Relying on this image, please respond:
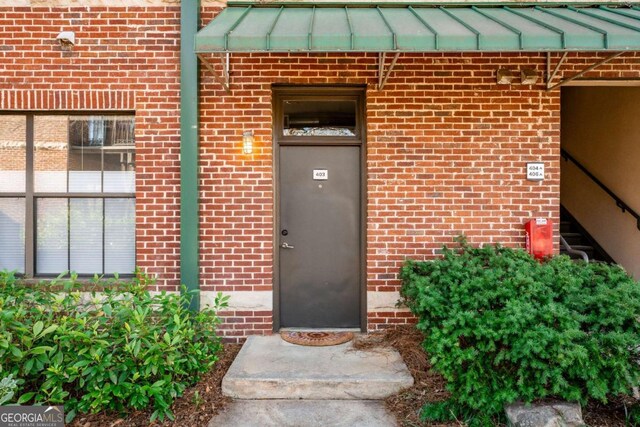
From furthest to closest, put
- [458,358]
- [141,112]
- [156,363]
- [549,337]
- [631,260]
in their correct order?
[631,260]
[141,112]
[156,363]
[458,358]
[549,337]

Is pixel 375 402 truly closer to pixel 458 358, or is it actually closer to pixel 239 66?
pixel 458 358

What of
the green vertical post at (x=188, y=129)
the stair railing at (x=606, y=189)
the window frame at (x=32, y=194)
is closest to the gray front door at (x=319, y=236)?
the green vertical post at (x=188, y=129)

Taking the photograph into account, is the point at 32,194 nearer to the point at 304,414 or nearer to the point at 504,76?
the point at 304,414

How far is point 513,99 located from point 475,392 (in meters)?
3.47

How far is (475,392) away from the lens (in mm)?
3316

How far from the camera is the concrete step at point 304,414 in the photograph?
139 inches

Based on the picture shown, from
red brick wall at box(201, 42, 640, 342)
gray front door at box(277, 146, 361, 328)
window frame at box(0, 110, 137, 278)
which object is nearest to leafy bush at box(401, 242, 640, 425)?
red brick wall at box(201, 42, 640, 342)

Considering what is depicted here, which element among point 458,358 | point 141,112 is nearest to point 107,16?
point 141,112

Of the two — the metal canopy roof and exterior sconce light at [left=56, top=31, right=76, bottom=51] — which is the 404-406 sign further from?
exterior sconce light at [left=56, top=31, right=76, bottom=51]

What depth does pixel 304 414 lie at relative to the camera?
3.66 metres

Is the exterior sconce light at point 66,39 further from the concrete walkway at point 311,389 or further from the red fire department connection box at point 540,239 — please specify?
the red fire department connection box at point 540,239

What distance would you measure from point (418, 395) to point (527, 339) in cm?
125

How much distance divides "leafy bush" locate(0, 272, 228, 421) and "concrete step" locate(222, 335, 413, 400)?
48cm

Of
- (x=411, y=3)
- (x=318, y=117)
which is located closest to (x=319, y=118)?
(x=318, y=117)
